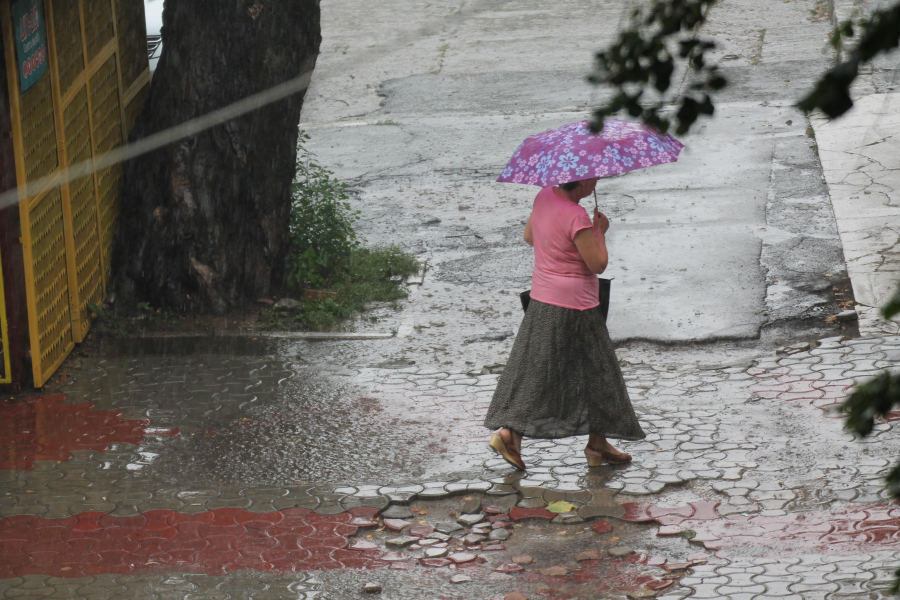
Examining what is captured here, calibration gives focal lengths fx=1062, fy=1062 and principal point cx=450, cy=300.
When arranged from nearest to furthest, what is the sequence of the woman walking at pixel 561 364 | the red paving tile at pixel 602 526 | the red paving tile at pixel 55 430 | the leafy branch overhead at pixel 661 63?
the leafy branch overhead at pixel 661 63 → the red paving tile at pixel 602 526 → the woman walking at pixel 561 364 → the red paving tile at pixel 55 430

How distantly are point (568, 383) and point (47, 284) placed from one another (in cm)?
372

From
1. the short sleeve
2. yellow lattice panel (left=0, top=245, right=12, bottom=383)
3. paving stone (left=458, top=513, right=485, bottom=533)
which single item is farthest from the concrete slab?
yellow lattice panel (left=0, top=245, right=12, bottom=383)

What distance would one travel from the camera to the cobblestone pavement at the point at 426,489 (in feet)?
15.8

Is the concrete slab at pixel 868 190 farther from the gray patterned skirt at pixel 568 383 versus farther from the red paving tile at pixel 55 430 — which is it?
the red paving tile at pixel 55 430

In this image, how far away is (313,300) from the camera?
8.69 metres

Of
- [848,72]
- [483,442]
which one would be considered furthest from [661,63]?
[483,442]

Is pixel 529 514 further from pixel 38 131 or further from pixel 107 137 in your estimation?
pixel 107 137

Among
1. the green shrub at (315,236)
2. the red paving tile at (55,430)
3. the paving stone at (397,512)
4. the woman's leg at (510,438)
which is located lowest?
the paving stone at (397,512)

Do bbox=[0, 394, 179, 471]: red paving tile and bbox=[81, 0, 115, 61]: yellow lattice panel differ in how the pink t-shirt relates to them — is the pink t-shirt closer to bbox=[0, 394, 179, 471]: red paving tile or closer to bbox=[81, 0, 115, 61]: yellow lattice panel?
bbox=[0, 394, 179, 471]: red paving tile

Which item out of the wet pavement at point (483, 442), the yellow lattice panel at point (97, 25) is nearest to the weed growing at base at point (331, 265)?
the wet pavement at point (483, 442)

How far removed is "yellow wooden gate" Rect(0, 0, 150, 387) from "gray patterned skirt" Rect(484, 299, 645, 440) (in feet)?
11.1

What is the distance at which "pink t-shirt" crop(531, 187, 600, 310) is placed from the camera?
5.57 metres

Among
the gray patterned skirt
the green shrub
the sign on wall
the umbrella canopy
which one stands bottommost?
the gray patterned skirt

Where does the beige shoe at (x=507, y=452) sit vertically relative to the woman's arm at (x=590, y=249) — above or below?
below
